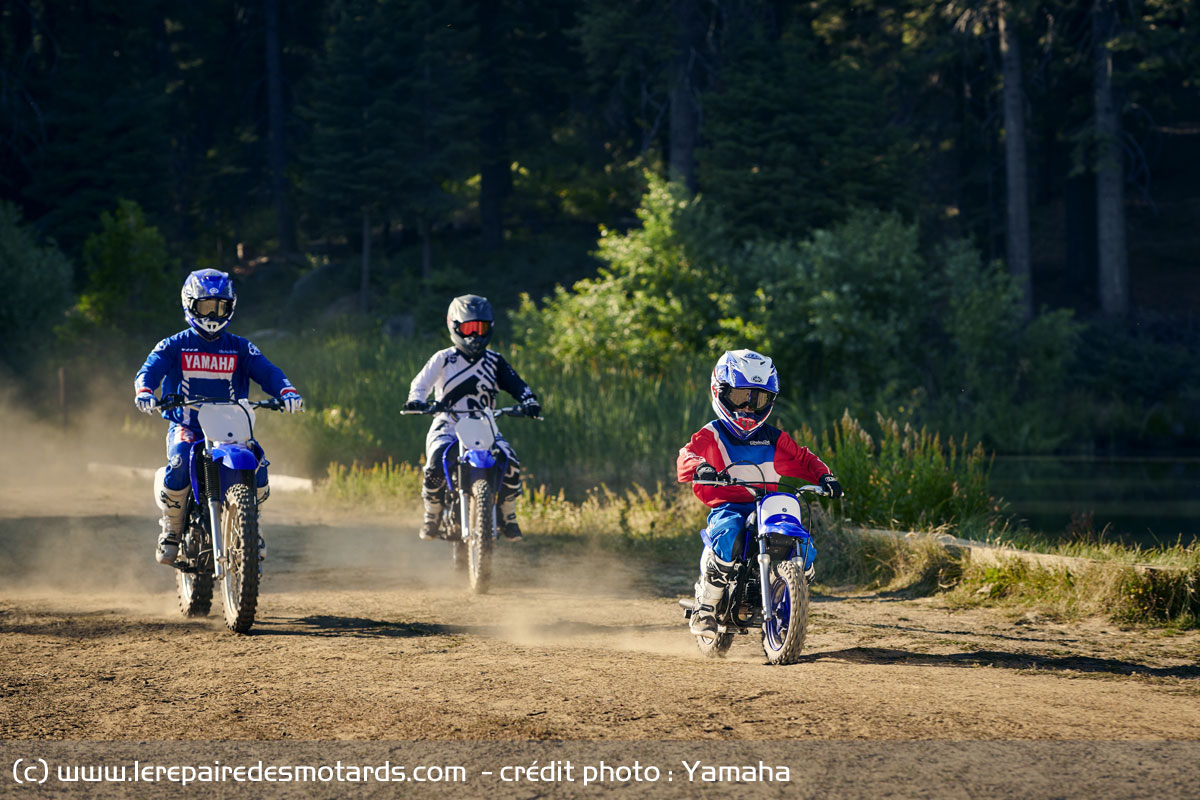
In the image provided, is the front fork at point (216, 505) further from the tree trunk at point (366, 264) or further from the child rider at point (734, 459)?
the tree trunk at point (366, 264)

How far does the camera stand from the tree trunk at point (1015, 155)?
36.3 m

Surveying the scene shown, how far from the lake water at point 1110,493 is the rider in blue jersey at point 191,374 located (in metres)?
8.53

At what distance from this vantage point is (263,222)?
60125 millimetres

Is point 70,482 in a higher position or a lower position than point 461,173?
lower

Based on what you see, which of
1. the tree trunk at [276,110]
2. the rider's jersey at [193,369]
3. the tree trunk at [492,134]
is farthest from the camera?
the tree trunk at [276,110]

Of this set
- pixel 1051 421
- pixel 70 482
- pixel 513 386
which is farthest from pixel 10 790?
pixel 1051 421

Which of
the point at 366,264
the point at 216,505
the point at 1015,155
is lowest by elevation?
the point at 216,505

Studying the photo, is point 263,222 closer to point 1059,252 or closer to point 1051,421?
point 1059,252

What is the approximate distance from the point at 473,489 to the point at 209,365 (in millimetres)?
2374

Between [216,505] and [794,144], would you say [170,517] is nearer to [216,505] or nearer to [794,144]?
[216,505]

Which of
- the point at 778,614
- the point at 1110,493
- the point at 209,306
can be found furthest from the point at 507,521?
the point at 1110,493

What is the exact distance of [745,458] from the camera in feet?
24.4

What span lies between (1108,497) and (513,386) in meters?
12.1

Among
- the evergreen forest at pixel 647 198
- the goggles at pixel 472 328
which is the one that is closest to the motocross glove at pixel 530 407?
the goggles at pixel 472 328
